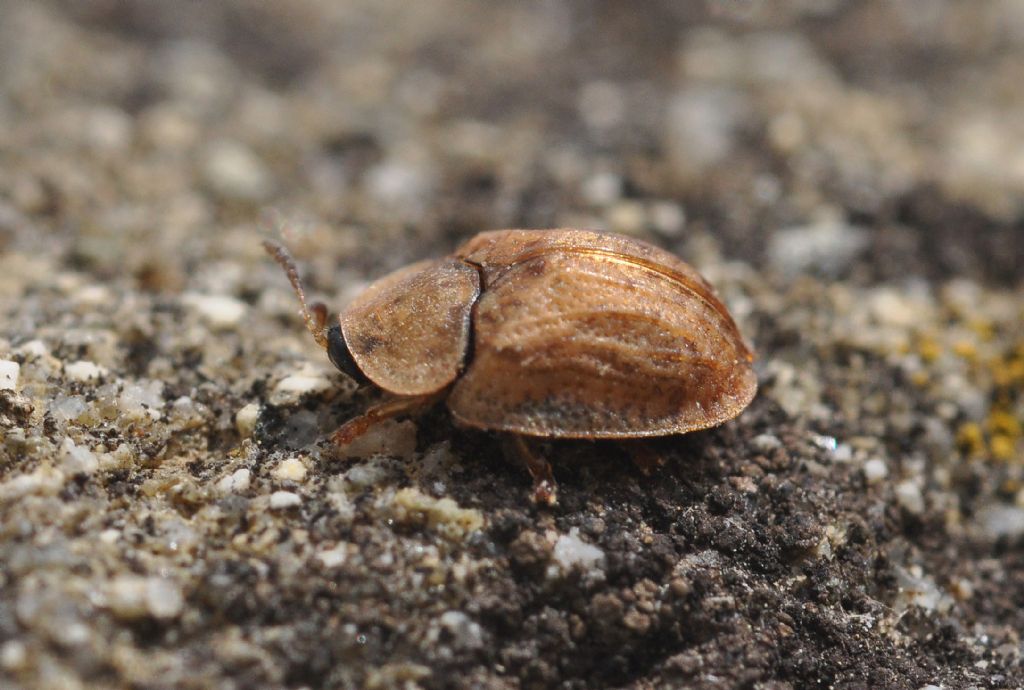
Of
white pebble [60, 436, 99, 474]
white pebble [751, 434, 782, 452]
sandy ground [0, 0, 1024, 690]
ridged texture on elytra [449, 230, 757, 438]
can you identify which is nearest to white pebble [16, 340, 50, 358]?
sandy ground [0, 0, 1024, 690]

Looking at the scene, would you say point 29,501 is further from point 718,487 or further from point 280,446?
point 718,487

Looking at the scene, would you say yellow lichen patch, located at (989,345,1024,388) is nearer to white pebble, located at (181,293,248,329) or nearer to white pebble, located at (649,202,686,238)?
white pebble, located at (649,202,686,238)

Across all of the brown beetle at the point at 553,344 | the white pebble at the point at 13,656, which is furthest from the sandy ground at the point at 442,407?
the brown beetle at the point at 553,344

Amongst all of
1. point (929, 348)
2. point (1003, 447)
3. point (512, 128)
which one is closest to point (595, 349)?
point (929, 348)

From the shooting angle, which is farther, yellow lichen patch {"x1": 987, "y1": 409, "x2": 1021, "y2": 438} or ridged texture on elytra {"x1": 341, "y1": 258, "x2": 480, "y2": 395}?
yellow lichen patch {"x1": 987, "y1": 409, "x2": 1021, "y2": 438}

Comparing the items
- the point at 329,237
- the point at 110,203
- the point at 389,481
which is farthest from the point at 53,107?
the point at 389,481

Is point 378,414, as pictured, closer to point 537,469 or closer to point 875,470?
point 537,469

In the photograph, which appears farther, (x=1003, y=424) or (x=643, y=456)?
(x=1003, y=424)
